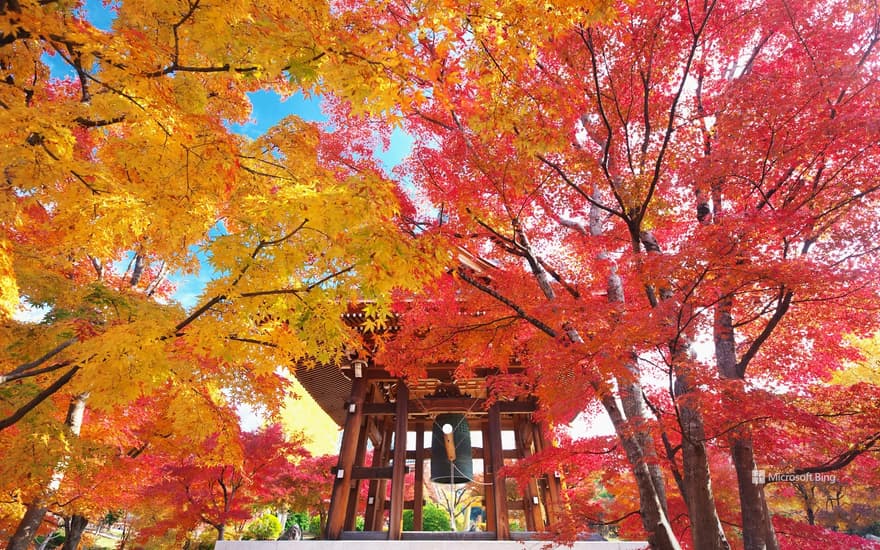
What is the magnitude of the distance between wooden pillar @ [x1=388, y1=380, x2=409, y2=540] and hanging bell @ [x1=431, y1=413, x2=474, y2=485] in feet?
2.88

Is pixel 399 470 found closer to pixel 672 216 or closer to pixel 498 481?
pixel 498 481

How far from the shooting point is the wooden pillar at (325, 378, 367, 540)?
8090 mm

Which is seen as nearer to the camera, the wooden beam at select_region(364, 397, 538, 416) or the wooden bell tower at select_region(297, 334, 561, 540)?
the wooden bell tower at select_region(297, 334, 561, 540)

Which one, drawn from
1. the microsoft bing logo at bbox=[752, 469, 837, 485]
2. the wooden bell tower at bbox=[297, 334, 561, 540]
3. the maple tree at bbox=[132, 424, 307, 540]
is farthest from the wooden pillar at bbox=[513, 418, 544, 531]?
the maple tree at bbox=[132, 424, 307, 540]

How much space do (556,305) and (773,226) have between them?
77.5 inches

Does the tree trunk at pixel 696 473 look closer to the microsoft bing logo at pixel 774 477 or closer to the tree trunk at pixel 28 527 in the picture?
the microsoft bing logo at pixel 774 477

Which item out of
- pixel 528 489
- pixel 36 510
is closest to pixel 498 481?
pixel 528 489

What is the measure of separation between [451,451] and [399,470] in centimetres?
126

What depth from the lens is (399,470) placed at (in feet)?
27.7

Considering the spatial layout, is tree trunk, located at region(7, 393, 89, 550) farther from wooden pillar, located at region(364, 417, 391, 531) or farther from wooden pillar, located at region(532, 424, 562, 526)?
wooden pillar, located at region(532, 424, 562, 526)

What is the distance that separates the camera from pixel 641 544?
27.1 ft

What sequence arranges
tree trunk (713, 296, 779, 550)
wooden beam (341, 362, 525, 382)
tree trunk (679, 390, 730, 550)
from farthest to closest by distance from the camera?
wooden beam (341, 362, 525, 382), tree trunk (713, 296, 779, 550), tree trunk (679, 390, 730, 550)

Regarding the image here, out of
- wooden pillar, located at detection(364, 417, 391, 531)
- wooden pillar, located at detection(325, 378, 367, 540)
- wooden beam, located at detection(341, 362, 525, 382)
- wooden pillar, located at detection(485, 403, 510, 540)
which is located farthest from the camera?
wooden pillar, located at detection(364, 417, 391, 531)

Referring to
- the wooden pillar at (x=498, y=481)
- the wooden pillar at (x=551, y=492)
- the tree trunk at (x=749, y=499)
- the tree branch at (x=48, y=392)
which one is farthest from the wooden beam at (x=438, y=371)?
the tree branch at (x=48, y=392)
